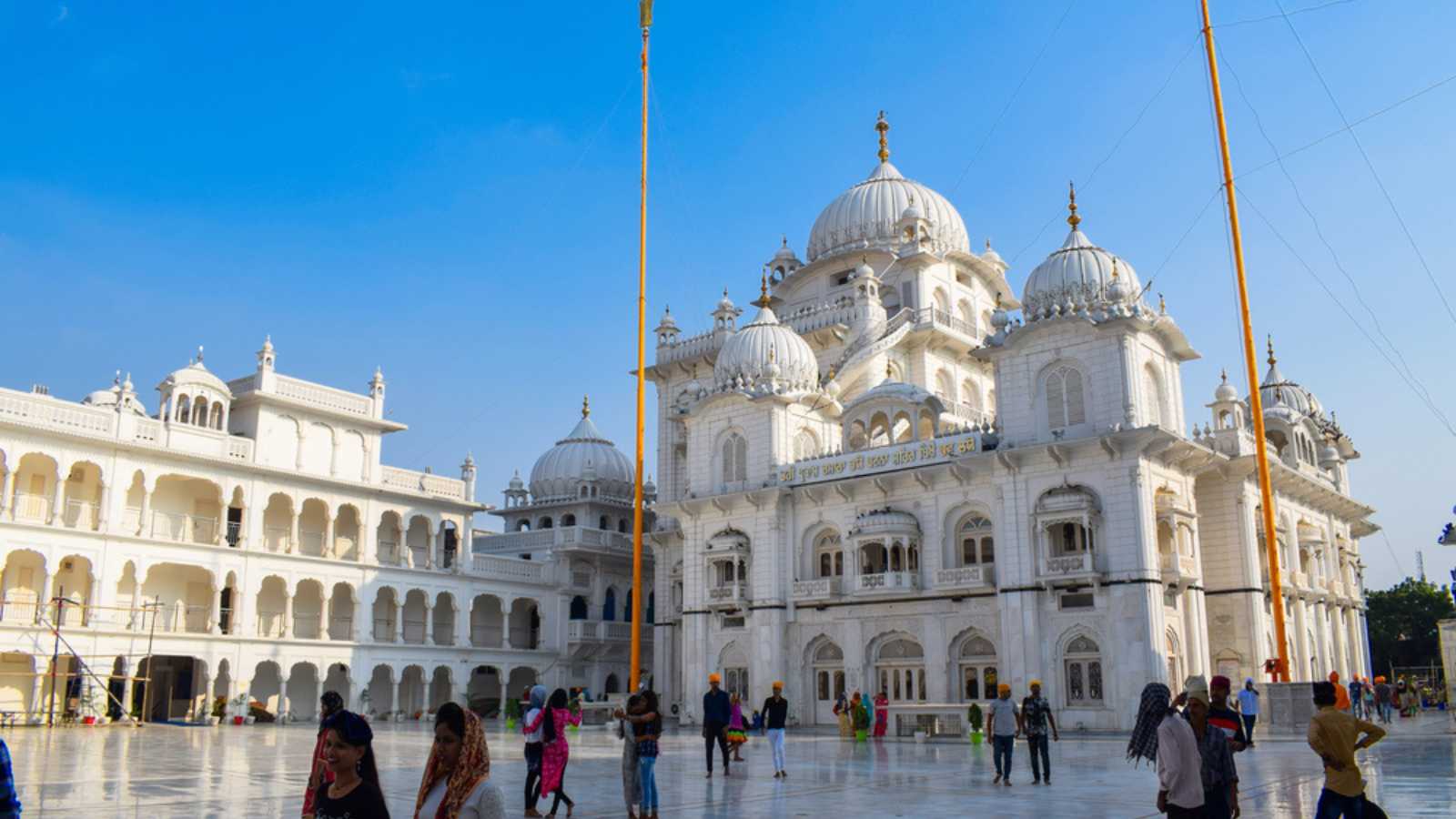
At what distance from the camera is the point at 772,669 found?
1490 inches

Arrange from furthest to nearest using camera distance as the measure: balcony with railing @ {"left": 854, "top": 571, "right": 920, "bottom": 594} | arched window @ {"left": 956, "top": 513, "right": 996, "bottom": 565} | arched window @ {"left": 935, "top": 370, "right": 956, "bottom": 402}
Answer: arched window @ {"left": 935, "top": 370, "right": 956, "bottom": 402}
balcony with railing @ {"left": 854, "top": 571, "right": 920, "bottom": 594}
arched window @ {"left": 956, "top": 513, "right": 996, "bottom": 565}

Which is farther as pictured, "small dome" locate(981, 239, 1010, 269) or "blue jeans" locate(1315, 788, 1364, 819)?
"small dome" locate(981, 239, 1010, 269)

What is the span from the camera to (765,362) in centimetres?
4056

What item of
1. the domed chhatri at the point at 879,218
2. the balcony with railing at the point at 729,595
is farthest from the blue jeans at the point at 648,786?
the domed chhatri at the point at 879,218

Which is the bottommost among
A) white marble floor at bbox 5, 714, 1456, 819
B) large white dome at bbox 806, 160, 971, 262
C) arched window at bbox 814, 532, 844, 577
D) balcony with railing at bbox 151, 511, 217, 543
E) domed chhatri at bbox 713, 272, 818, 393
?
white marble floor at bbox 5, 714, 1456, 819

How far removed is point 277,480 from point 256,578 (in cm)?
348

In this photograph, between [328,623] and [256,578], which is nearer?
[256,578]

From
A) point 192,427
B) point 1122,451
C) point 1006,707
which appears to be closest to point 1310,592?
point 1122,451

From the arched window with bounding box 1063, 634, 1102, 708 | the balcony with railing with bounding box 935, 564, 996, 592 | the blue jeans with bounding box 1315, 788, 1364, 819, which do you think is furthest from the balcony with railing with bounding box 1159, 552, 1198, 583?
the blue jeans with bounding box 1315, 788, 1364, 819

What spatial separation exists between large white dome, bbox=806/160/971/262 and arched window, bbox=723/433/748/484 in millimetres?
12164

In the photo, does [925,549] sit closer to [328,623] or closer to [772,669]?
[772,669]

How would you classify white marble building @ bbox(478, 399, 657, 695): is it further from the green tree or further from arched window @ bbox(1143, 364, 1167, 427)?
the green tree

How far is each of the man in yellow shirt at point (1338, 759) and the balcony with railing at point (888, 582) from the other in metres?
27.1

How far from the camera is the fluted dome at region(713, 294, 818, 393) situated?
40.4 metres
